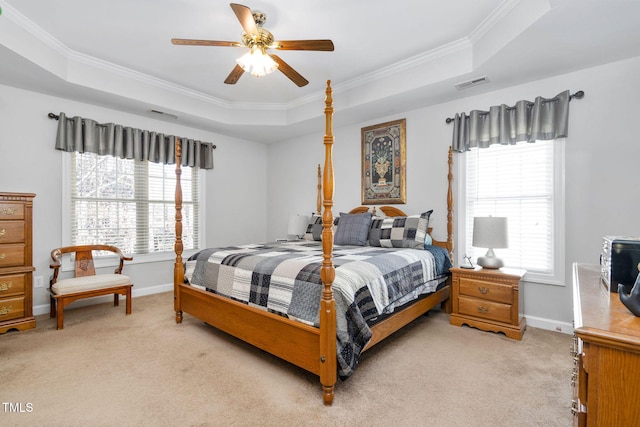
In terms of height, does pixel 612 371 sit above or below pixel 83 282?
above

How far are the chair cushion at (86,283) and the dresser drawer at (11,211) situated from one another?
2.43 ft

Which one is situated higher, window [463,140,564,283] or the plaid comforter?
window [463,140,564,283]

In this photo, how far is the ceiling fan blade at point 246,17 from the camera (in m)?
1.92

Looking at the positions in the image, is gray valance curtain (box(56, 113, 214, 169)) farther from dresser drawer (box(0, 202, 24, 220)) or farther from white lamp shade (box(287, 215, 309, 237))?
white lamp shade (box(287, 215, 309, 237))

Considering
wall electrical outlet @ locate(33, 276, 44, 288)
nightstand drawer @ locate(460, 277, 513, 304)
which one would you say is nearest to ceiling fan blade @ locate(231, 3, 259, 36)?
nightstand drawer @ locate(460, 277, 513, 304)

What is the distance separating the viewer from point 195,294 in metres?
2.85

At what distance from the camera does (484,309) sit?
2.86 metres

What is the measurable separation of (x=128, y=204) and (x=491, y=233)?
4.35 m

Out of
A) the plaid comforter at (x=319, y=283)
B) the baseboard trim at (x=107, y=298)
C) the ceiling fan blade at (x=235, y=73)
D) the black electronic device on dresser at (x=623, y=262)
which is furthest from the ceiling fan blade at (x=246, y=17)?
the baseboard trim at (x=107, y=298)

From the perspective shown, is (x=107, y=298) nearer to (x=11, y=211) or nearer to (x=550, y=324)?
(x=11, y=211)

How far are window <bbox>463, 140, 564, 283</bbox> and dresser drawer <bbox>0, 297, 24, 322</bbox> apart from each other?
183 inches

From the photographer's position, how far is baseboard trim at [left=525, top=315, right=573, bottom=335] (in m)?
2.87

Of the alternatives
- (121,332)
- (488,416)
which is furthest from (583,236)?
(121,332)

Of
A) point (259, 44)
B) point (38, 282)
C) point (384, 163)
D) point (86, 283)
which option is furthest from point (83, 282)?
point (384, 163)
